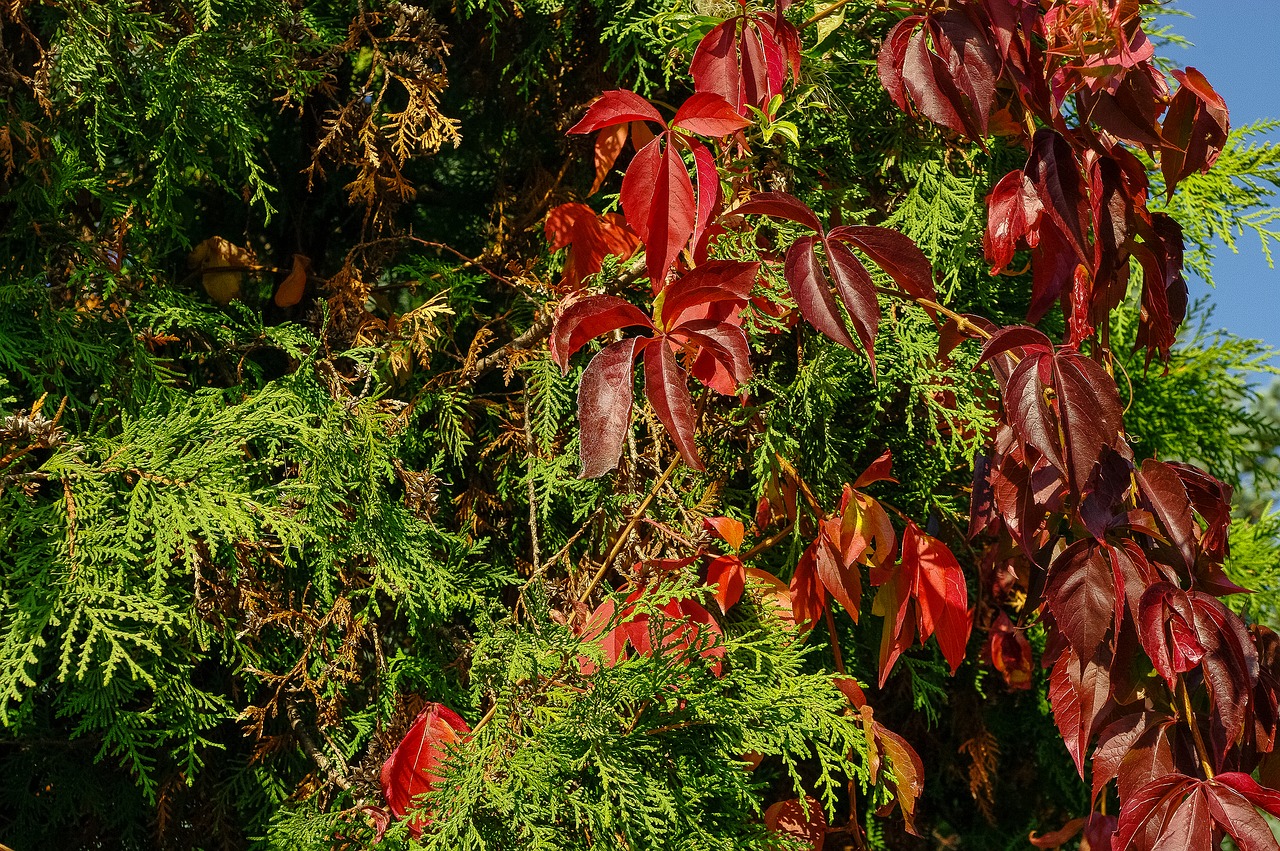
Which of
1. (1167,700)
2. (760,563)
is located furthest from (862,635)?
(1167,700)

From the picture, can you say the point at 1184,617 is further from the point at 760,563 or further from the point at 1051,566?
the point at 760,563

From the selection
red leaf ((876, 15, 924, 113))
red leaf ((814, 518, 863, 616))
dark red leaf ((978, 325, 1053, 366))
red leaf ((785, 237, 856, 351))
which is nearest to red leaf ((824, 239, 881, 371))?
red leaf ((785, 237, 856, 351))

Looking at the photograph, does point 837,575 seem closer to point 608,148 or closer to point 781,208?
point 781,208

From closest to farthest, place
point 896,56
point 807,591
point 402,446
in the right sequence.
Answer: point 896,56, point 807,591, point 402,446

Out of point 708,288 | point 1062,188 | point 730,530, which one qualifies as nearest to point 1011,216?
point 1062,188

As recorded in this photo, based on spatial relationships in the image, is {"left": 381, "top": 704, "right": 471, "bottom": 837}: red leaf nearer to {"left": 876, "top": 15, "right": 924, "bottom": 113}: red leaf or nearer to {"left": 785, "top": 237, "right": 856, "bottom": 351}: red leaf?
{"left": 785, "top": 237, "right": 856, "bottom": 351}: red leaf

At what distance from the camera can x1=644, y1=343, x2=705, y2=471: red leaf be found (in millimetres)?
830

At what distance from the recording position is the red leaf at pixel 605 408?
0.83 meters

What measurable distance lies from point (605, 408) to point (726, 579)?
489 millimetres

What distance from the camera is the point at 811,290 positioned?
0.89 m

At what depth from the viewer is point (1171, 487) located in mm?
1022

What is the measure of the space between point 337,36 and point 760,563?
3.41 feet

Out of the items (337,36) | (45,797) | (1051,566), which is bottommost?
(45,797)

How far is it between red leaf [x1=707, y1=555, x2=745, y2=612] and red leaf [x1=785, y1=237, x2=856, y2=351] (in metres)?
0.44
